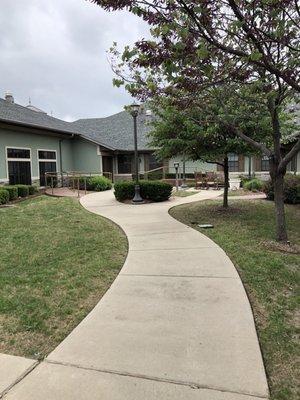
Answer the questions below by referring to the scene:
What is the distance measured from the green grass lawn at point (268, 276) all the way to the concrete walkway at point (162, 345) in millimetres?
161

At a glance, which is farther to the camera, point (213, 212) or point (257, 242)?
Answer: point (213, 212)

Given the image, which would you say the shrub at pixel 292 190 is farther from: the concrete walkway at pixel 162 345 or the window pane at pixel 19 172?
the window pane at pixel 19 172

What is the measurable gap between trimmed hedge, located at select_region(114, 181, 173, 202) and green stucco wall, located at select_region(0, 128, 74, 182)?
25.0 feet

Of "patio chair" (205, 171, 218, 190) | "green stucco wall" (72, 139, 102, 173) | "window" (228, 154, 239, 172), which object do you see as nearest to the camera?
"patio chair" (205, 171, 218, 190)

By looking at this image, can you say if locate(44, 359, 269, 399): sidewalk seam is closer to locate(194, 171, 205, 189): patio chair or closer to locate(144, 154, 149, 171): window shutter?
locate(194, 171, 205, 189): patio chair

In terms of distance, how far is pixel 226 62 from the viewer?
634 centimetres

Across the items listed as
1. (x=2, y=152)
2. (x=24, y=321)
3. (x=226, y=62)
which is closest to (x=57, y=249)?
(x=24, y=321)

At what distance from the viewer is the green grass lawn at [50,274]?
413cm

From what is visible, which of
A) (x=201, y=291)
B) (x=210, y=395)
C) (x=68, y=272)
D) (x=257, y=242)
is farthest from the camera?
(x=257, y=242)

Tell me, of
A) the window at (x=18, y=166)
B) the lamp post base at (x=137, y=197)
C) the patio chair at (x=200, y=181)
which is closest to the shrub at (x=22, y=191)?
the window at (x=18, y=166)

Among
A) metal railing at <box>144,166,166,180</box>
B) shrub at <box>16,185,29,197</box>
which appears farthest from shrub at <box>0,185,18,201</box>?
metal railing at <box>144,166,166,180</box>

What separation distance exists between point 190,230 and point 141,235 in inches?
51.4

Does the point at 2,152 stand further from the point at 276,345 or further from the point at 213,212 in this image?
the point at 276,345

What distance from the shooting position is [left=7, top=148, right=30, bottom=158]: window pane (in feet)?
67.7
